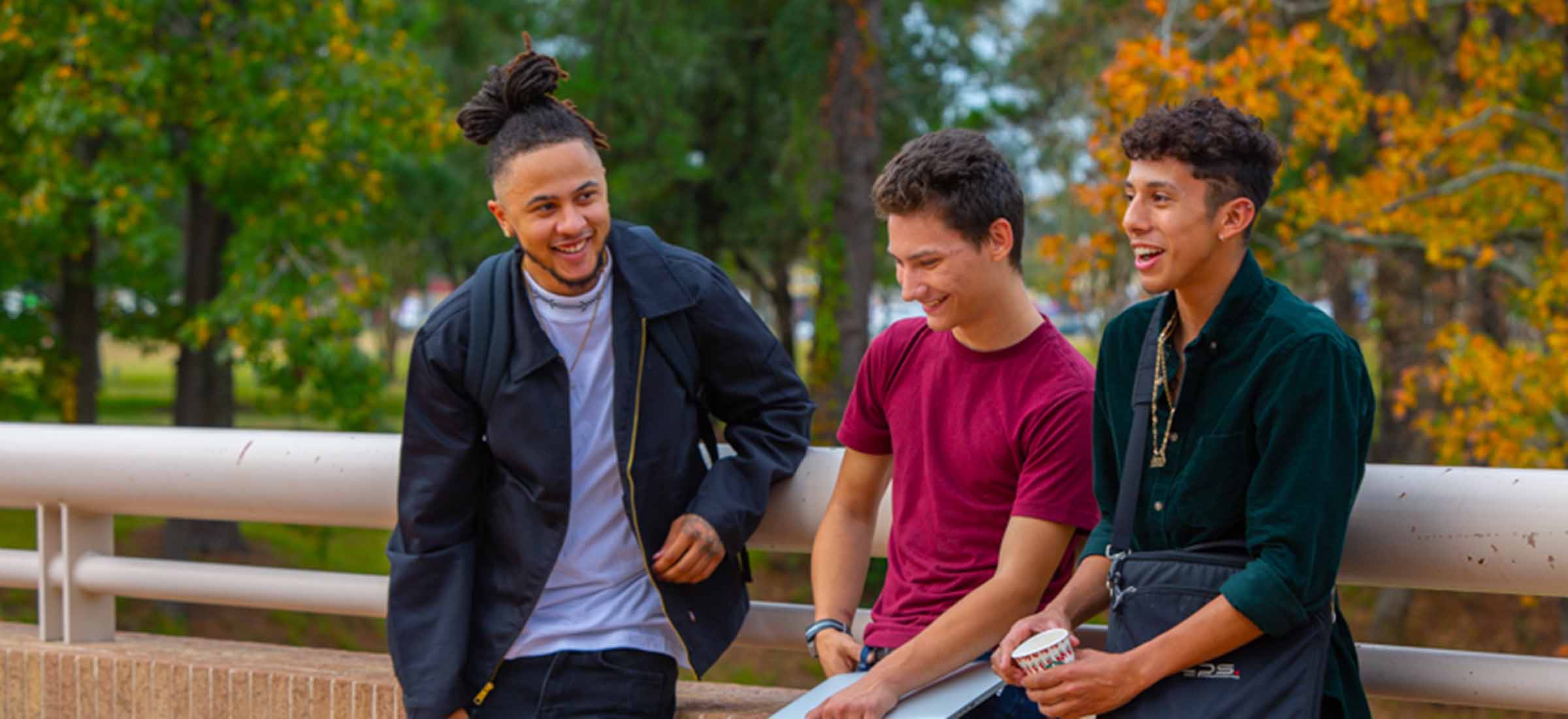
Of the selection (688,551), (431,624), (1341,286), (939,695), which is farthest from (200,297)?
(939,695)

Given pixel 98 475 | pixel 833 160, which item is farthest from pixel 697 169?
pixel 98 475

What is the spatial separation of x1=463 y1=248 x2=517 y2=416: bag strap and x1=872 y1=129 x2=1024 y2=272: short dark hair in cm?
76

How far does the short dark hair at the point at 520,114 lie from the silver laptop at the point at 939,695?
1136 millimetres

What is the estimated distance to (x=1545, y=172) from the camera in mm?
9375

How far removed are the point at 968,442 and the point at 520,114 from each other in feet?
3.57

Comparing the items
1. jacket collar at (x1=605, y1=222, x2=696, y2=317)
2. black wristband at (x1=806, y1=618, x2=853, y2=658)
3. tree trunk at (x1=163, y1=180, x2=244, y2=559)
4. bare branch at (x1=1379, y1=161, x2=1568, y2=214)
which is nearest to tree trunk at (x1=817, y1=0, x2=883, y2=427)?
tree trunk at (x1=163, y1=180, x2=244, y2=559)

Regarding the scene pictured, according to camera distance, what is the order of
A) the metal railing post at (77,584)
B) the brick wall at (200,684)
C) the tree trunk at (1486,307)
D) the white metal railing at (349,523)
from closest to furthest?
the white metal railing at (349,523)
the brick wall at (200,684)
the metal railing post at (77,584)
the tree trunk at (1486,307)

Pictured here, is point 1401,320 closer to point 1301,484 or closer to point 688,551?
point 688,551

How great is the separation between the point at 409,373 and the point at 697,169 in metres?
19.1

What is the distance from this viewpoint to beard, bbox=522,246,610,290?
3045mm

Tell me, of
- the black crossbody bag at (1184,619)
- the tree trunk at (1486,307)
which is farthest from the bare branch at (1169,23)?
the black crossbody bag at (1184,619)

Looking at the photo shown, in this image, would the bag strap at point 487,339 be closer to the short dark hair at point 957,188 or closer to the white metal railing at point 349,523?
the white metal railing at point 349,523

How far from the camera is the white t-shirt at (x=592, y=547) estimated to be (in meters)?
3.01

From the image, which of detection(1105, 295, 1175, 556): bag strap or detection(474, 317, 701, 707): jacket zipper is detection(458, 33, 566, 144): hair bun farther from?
detection(1105, 295, 1175, 556): bag strap
